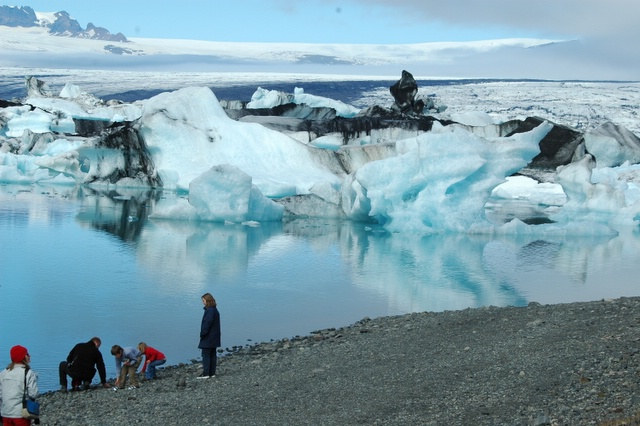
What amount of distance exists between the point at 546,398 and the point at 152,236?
10811mm

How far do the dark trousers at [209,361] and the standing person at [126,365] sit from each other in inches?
19.1

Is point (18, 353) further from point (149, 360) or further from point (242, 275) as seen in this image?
point (242, 275)

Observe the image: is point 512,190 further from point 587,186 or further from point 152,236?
point 152,236

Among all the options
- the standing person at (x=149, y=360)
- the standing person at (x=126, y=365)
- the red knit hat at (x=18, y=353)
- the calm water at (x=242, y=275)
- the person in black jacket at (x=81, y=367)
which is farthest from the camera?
the calm water at (x=242, y=275)

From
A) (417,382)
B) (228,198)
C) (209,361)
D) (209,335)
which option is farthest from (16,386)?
(228,198)

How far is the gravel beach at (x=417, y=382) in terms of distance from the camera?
4.90 metres

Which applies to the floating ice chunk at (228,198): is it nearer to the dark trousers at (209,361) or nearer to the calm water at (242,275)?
the calm water at (242,275)

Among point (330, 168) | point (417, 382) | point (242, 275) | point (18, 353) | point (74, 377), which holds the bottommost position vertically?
point (242, 275)

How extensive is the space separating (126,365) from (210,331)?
2.15 feet

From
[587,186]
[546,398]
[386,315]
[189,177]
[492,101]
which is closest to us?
[546,398]

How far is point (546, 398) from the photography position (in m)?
4.99

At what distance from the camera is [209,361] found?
6402 mm

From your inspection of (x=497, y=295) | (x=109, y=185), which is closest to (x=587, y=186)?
(x=497, y=295)

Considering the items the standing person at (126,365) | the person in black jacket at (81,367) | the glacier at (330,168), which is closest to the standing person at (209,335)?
the standing person at (126,365)
